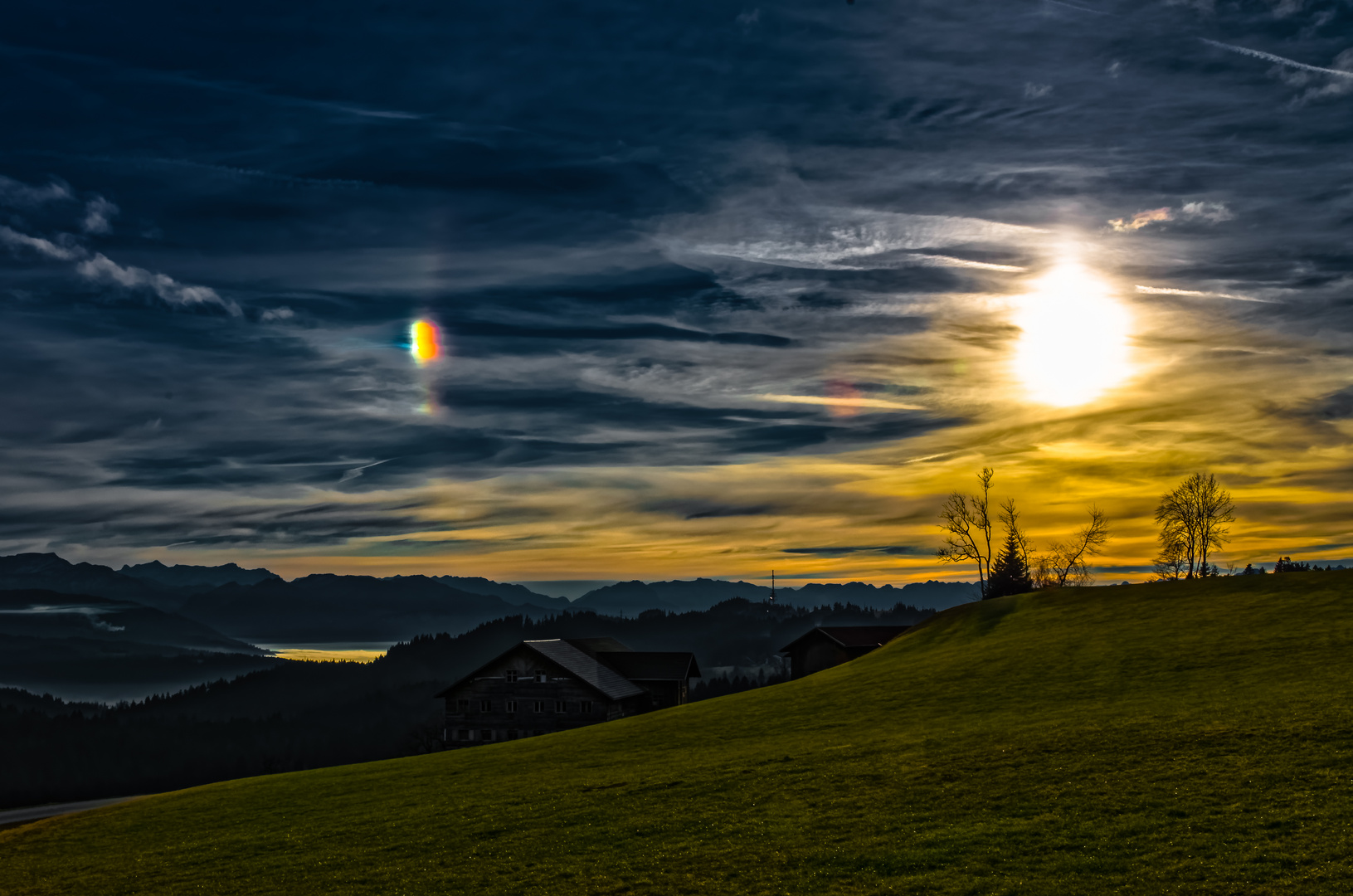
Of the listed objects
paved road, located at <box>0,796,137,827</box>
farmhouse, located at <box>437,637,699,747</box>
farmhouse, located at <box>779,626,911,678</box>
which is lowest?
paved road, located at <box>0,796,137,827</box>

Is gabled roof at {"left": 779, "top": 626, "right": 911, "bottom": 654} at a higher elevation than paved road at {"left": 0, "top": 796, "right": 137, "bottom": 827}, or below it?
higher

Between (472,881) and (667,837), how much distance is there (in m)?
5.59

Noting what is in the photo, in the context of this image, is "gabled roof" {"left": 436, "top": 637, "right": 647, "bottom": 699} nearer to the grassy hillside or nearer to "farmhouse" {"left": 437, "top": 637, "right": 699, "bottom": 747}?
"farmhouse" {"left": 437, "top": 637, "right": 699, "bottom": 747}

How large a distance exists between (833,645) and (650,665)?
820 inches

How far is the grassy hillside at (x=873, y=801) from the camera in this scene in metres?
20.9

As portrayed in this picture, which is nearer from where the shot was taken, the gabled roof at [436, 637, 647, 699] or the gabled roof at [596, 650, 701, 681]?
the gabled roof at [436, 637, 647, 699]

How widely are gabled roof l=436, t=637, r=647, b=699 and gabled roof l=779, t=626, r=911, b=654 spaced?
2089cm

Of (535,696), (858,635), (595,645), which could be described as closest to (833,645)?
(858,635)

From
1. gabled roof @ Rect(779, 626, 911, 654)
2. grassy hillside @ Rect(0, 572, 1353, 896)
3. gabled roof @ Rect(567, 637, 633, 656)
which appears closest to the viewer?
grassy hillside @ Rect(0, 572, 1353, 896)

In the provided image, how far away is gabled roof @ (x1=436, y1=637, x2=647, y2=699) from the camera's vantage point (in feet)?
289

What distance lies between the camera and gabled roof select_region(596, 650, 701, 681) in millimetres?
97938

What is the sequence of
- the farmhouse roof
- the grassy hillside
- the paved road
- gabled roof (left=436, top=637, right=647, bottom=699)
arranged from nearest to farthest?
the grassy hillside < the paved road < gabled roof (left=436, top=637, right=647, bottom=699) < the farmhouse roof

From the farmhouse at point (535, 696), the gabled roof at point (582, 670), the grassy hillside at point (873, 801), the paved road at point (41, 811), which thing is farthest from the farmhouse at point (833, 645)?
the paved road at point (41, 811)

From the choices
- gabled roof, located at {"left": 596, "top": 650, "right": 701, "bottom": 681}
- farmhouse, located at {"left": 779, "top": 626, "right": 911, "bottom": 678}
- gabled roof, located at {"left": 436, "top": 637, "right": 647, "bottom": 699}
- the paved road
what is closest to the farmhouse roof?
gabled roof, located at {"left": 436, "top": 637, "right": 647, "bottom": 699}
